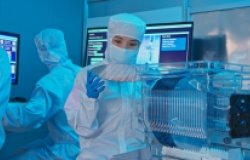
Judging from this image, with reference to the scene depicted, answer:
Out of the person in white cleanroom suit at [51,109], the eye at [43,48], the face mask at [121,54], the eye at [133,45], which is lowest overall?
the person in white cleanroom suit at [51,109]

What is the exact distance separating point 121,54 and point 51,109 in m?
0.90

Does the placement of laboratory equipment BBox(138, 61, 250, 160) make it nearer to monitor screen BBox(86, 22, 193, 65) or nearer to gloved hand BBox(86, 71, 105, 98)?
gloved hand BBox(86, 71, 105, 98)

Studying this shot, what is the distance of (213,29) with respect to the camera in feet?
8.52

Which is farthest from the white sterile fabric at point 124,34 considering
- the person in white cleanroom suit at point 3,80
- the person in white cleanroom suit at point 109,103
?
the person in white cleanroom suit at point 3,80

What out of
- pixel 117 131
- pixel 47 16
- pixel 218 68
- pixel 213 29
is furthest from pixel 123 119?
pixel 47 16

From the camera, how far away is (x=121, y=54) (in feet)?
5.74

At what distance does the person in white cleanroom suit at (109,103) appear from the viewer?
1642 mm

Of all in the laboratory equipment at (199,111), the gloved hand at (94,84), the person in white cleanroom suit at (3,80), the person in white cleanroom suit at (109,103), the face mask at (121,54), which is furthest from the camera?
the person in white cleanroom suit at (3,80)

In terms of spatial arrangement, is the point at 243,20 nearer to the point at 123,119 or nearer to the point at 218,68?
the point at 123,119

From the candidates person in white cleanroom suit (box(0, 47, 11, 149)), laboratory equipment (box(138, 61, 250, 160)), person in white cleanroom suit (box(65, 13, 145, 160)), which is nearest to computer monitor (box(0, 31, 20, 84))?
person in white cleanroom suit (box(0, 47, 11, 149))

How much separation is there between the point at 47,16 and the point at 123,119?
1814mm

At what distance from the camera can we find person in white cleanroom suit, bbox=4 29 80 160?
236cm

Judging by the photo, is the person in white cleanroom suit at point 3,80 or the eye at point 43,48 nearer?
the person in white cleanroom suit at point 3,80

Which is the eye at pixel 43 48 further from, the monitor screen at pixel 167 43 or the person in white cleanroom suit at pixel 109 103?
the person in white cleanroom suit at pixel 109 103
